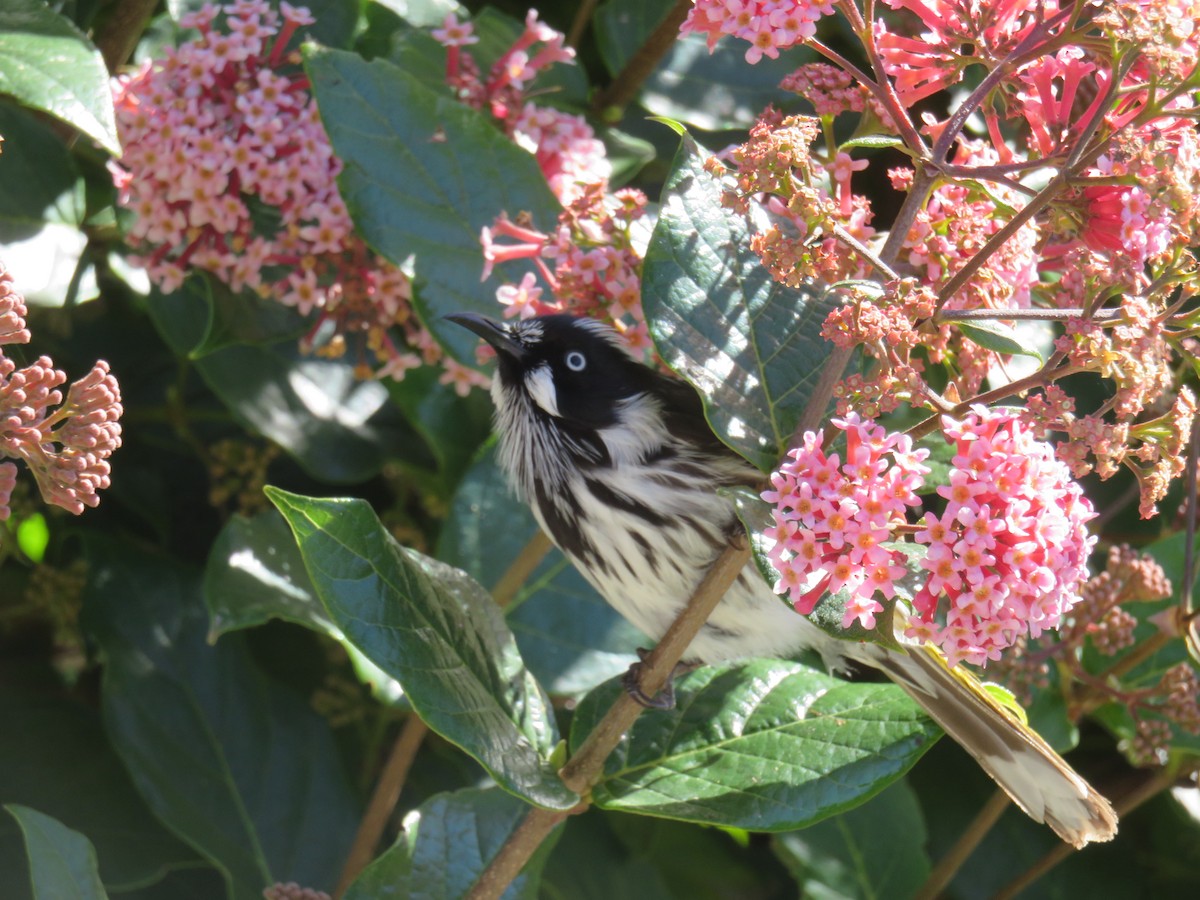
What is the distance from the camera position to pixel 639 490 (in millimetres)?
2219

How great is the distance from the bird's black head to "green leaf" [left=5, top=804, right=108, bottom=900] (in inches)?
40.2

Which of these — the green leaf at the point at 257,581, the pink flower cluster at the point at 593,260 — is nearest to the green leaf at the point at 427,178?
the pink flower cluster at the point at 593,260

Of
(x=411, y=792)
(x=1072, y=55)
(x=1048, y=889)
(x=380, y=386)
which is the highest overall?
(x=1072, y=55)

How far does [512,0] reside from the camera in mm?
3018

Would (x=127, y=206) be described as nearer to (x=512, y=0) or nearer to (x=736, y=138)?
(x=512, y=0)

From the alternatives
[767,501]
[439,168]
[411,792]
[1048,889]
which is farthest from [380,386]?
[1048,889]

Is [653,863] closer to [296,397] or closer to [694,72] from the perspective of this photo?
[296,397]

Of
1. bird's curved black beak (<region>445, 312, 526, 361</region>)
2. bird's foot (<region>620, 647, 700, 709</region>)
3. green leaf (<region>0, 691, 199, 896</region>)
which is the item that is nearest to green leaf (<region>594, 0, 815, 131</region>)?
bird's curved black beak (<region>445, 312, 526, 361</region>)

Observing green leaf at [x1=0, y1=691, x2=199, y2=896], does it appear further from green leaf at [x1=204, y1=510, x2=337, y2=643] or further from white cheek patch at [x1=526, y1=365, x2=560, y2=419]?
white cheek patch at [x1=526, y1=365, x2=560, y2=419]

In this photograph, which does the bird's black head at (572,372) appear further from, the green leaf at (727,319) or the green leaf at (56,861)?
the green leaf at (56,861)

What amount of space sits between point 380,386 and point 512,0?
949 millimetres

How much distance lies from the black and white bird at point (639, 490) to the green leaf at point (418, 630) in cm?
46

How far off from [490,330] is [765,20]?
864mm

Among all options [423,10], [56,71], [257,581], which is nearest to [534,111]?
[423,10]
